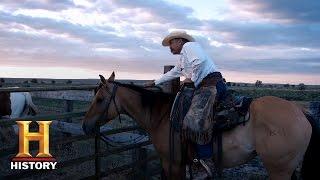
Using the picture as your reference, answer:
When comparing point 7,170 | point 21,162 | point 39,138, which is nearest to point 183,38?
point 39,138

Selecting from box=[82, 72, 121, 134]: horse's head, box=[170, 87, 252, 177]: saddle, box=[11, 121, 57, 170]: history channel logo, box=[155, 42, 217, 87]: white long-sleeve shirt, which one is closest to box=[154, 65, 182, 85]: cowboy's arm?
box=[155, 42, 217, 87]: white long-sleeve shirt

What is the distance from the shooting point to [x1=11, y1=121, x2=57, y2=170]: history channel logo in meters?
5.43

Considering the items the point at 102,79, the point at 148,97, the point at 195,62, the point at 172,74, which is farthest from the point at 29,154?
the point at 195,62

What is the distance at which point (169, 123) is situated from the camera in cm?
567

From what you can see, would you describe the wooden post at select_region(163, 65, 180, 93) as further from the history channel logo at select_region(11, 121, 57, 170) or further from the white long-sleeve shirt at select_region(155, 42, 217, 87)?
the history channel logo at select_region(11, 121, 57, 170)

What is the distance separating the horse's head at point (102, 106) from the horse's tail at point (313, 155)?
8.96ft

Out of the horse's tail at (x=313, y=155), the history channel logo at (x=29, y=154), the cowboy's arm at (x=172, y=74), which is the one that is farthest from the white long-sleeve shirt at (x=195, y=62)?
the history channel logo at (x=29, y=154)

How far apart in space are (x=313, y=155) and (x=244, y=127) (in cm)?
116

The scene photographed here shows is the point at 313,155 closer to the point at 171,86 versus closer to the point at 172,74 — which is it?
the point at 172,74

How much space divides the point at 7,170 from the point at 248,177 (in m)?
4.97

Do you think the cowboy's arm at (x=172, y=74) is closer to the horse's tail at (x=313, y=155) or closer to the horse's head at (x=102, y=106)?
the horse's head at (x=102, y=106)

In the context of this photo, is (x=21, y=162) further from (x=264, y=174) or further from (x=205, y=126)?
(x=264, y=174)

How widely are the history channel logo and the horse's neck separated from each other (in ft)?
3.93

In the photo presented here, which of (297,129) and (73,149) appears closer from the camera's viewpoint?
(297,129)
